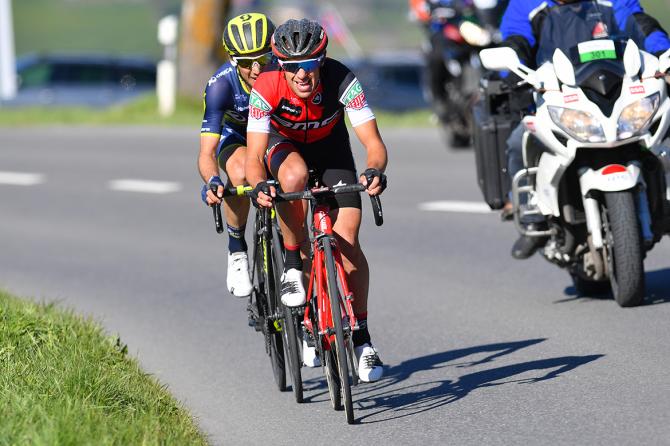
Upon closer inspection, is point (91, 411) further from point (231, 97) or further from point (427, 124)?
point (427, 124)

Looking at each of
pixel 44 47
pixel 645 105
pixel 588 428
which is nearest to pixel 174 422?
pixel 588 428

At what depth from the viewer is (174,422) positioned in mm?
6906

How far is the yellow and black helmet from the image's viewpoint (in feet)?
26.0

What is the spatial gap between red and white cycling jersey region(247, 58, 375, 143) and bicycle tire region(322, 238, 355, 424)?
67 cm

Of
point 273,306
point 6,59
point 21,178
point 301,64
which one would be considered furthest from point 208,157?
point 6,59

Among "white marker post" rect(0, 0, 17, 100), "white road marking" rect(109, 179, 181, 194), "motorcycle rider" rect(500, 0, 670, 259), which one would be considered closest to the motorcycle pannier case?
"motorcycle rider" rect(500, 0, 670, 259)

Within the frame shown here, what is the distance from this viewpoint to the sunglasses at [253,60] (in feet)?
26.3

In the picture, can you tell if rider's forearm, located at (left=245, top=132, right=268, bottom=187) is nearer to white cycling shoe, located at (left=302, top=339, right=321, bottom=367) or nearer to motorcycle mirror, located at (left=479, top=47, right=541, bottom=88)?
white cycling shoe, located at (left=302, top=339, right=321, bottom=367)

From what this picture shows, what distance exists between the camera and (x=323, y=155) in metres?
7.56

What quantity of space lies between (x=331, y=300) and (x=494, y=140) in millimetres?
3385

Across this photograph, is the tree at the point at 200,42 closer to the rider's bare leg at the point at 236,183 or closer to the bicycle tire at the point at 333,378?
the rider's bare leg at the point at 236,183

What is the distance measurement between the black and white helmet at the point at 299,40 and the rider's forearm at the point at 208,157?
43.9 inches

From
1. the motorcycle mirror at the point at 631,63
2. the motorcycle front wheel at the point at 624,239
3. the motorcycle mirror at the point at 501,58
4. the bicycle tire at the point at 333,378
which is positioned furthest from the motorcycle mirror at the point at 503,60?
the bicycle tire at the point at 333,378

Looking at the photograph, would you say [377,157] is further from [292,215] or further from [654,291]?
[654,291]
